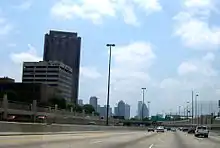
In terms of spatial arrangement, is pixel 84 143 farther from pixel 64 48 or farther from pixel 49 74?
pixel 49 74

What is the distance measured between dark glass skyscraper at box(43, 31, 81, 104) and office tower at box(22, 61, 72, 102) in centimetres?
416

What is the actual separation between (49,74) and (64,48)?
599 inches

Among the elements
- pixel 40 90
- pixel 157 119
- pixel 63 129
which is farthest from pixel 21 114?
Answer: pixel 157 119

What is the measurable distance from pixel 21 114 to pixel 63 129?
73.0 feet

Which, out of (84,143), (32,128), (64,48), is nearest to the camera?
(84,143)

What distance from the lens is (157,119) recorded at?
192000mm

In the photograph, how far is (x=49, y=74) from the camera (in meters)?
163

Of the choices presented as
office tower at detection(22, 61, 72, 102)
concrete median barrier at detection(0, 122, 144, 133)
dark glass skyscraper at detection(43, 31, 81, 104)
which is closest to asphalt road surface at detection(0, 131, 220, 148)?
concrete median barrier at detection(0, 122, 144, 133)

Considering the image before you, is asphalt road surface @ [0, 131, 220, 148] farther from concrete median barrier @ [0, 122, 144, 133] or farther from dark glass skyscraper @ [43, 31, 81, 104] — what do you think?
dark glass skyscraper @ [43, 31, 81, 104]

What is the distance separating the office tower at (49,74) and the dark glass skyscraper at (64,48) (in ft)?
13.7

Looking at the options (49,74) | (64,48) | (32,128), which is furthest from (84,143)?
(49,74)

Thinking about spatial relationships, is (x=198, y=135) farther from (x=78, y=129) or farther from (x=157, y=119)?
(x=157, y=119)

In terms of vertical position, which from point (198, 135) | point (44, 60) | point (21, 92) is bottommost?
point (198, 135)

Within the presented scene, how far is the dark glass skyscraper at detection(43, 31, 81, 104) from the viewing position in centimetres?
14925
